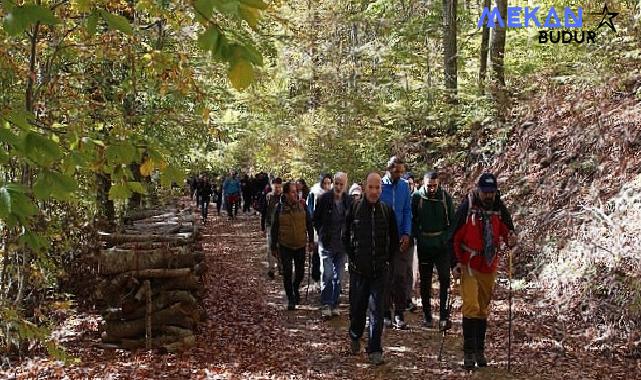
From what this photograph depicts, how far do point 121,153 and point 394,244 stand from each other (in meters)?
4.55

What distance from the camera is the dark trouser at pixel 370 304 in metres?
7.02

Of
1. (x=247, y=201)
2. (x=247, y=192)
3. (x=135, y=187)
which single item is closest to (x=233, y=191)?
(x=247, y=192)

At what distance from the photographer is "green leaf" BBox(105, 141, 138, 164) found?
120 inches

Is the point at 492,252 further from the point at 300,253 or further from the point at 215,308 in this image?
the point at 215,308

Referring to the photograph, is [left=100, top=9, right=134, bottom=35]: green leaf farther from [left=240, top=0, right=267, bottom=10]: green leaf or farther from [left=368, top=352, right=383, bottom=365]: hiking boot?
[left=368, top=352, right=383, bottom=365]: hiking boot

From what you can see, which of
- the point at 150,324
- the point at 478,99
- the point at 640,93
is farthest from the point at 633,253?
the point at 478,99

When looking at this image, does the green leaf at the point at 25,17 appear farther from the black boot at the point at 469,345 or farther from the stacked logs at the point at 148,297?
the stacked logs at the point at 148,297

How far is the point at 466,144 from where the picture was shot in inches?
610

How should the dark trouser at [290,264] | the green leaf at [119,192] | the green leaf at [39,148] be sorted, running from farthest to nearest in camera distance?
the dark trouser at [290,264]
the green leaf at [119,192]
the green leaf at [39,148]

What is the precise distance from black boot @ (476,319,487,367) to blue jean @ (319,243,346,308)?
2907 millimetres

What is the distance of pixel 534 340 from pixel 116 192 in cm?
614

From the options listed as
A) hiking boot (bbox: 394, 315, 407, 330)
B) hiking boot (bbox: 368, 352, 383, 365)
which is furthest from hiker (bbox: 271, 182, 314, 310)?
hiking boot (bbox: 368, 352, 383, 365)

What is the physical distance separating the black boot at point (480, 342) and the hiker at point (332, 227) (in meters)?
2.83

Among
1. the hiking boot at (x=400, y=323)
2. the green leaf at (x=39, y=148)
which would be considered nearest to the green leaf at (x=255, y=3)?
the green leaf at (x=39, y=148)
